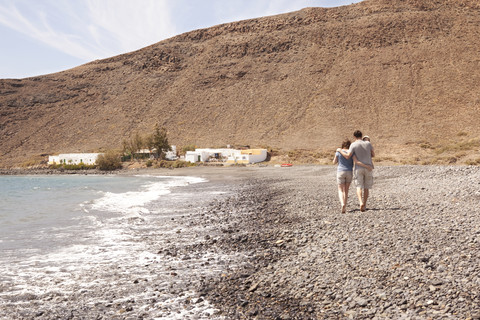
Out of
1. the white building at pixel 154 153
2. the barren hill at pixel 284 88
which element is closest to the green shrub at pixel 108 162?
A: the white building at pixel 154 153

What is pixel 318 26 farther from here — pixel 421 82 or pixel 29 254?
pixel 29 254

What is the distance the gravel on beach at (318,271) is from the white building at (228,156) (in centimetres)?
3612

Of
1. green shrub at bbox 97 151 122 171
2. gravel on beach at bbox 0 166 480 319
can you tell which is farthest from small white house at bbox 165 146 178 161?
gravel on beach at bbox 0 166 480 319

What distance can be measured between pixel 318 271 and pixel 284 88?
62233 millimetres

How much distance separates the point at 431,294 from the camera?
14.4ft

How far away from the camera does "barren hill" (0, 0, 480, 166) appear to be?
53.7 m

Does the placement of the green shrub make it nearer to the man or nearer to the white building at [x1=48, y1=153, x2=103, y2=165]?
the white building at [x1=48, y1=153, x2=103, y2=165]

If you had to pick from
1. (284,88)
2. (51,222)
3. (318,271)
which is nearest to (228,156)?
(284,88)

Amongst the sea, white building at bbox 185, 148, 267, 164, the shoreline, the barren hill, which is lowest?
the sea

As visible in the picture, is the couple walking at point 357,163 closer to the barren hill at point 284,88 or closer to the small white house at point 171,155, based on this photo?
the barren hill at point 284,88

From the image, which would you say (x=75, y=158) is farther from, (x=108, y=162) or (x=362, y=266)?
(x=362, y=266)

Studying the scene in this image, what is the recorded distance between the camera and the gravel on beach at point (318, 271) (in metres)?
4.51

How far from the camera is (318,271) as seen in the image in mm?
5676

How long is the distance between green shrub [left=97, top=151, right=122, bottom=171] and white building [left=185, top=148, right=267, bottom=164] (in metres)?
11.2
